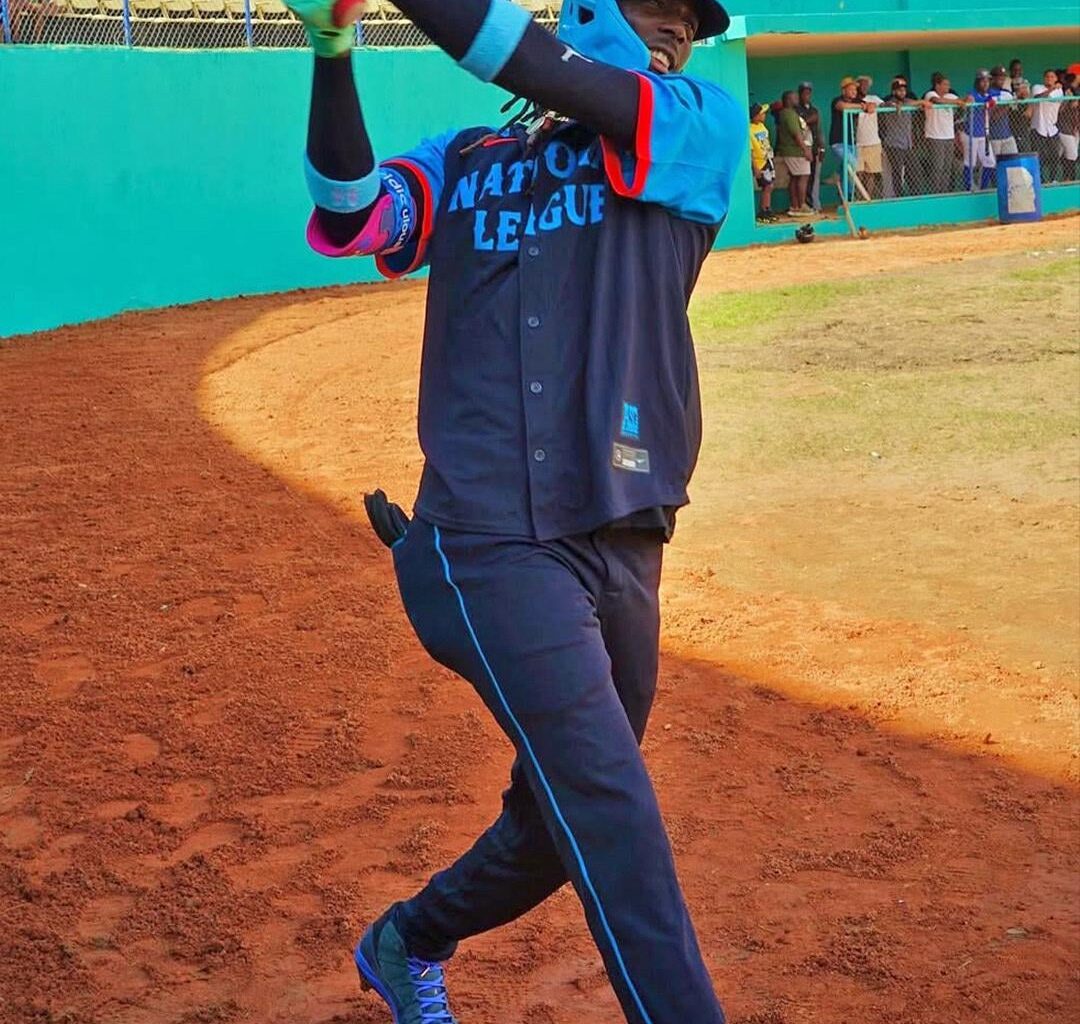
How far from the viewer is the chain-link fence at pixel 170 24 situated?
14719mm

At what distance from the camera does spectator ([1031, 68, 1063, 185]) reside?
2580 centimetres

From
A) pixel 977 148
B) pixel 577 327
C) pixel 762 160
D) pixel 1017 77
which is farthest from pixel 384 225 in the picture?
pixel 1017 77

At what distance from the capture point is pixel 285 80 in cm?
1730

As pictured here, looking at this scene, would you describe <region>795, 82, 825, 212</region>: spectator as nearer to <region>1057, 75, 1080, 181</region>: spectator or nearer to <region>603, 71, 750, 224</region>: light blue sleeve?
<region>1057, 75, 1080, 181</region>: spectator

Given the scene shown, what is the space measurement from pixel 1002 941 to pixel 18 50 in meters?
13.1

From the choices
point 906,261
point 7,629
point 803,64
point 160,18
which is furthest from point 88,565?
point 803,64

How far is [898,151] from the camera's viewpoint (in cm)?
2438

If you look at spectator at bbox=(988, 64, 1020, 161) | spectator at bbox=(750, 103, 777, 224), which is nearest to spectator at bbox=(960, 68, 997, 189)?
spectator at bbox=(988, 64, 1020, 161)

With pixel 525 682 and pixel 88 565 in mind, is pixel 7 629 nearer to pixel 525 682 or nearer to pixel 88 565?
pixel 88 565

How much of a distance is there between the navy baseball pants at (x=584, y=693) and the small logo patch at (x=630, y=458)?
13 centimetres

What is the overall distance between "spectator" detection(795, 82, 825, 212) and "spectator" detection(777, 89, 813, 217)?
15 cm

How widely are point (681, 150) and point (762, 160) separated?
21256mm

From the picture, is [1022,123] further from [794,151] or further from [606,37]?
[606,37]

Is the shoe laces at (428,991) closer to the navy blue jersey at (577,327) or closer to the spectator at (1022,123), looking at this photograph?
the navy blue jersey at (577,327)
